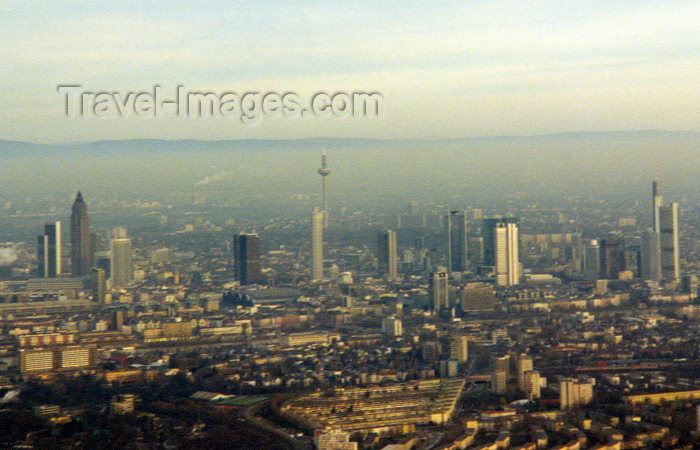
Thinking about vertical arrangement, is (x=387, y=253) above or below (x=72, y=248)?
below

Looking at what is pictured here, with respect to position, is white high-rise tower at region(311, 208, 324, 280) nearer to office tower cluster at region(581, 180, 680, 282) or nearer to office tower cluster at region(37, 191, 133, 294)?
office tower cluster at region(37, 191, 133, 294)

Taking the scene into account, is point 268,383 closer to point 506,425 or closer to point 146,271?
point 506,425

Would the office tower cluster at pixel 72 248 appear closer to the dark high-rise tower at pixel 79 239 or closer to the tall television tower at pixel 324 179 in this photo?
the dark high-rise tower at pixel 79 239

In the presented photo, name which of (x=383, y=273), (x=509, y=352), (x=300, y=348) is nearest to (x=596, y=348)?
(x=509, y=352)

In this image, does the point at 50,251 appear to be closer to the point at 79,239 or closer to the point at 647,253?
the point at 79,239

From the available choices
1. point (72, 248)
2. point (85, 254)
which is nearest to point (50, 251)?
point (72, 248)
